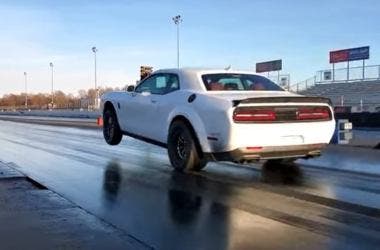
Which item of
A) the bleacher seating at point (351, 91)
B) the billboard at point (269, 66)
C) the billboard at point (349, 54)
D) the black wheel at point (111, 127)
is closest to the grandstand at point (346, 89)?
the bleacher seating at point (351, 91)

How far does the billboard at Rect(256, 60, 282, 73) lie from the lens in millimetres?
A: 74500

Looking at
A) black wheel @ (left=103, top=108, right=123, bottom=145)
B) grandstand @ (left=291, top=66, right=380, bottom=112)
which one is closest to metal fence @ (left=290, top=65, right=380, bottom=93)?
grandstand @ (left=291, top=66, right=380, bottom=112)

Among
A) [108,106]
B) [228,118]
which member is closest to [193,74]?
[228,118]

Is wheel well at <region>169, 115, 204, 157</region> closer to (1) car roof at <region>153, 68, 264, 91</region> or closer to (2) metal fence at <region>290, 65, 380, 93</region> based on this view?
(1) car roof at <region>153, 68, 264, 91</region>

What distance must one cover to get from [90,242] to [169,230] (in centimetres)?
86

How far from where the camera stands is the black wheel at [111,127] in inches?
527

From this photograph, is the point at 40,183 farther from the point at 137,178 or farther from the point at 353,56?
the point at 353,56

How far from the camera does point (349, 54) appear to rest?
62844 millimetres

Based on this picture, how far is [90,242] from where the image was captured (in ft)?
18.9

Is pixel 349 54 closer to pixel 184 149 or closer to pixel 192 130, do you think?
pixel 184 149

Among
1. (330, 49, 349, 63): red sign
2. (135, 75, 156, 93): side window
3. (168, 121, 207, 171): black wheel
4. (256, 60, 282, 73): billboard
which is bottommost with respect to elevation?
(168, 121, 207, 171): black wheel

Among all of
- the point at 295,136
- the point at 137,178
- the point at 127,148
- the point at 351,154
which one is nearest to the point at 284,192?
the point at 295,136

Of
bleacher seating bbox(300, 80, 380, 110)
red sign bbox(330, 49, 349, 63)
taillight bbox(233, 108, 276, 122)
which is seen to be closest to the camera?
taillight bbox(233, 108, 276, 122)

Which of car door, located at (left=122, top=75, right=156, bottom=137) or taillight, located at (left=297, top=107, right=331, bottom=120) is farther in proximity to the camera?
car door, located at (left=122, top=75, right=156, bottom=137)
